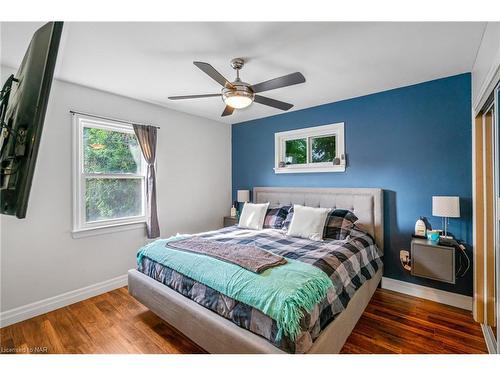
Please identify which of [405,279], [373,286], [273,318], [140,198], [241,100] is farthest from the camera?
[140,198]

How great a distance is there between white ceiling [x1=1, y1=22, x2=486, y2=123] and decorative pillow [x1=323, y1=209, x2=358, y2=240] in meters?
1.56

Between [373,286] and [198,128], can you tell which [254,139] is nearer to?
[198,128]

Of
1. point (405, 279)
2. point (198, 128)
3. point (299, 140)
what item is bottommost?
point (405, 279)

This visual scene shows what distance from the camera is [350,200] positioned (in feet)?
10.6

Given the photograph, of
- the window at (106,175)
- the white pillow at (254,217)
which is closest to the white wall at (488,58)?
the white pillow at (254,217)

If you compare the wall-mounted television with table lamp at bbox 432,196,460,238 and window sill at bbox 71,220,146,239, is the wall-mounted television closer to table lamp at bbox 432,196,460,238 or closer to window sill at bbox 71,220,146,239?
window sill at bbox 71,220,146,239

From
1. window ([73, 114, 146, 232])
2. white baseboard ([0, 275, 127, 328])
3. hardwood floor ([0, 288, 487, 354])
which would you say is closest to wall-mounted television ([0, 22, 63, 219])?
hardwood floor ([0, 288, 487, 354])

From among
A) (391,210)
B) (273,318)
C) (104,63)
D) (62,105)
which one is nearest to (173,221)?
(62,105)

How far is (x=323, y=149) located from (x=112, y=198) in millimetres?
3058

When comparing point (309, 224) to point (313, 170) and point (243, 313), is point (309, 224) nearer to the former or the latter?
point (313, 170)

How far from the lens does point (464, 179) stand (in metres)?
2.54

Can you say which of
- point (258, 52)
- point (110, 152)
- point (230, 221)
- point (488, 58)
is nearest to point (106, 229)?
point (110, 152)

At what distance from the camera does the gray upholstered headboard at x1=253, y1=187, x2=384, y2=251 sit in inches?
118

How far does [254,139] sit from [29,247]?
3.40m
